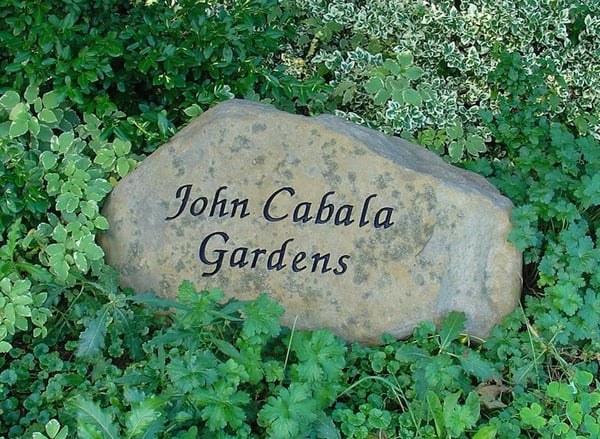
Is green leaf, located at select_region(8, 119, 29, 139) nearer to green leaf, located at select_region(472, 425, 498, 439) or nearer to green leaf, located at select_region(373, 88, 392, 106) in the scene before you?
green leaf, located at select_region(373, 88, 392, 106)

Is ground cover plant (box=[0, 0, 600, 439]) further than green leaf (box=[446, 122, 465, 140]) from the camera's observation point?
No

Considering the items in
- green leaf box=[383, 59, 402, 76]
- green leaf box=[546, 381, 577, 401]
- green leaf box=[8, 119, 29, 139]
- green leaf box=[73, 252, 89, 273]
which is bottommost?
green leaf box=[73, 252, 89, 273]

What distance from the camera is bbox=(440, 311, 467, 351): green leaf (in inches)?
119

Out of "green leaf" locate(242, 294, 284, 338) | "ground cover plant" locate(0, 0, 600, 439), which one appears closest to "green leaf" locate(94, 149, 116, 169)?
"ground cover plant" locate(0, 0, 600, 439)

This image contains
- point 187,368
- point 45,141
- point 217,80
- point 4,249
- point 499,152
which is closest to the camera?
point 187,368

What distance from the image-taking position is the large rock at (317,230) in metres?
3.22

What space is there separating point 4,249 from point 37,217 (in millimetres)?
222

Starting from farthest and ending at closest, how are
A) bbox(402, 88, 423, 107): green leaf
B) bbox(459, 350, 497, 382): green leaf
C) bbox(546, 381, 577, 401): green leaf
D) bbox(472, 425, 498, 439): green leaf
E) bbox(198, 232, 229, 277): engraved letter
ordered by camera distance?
bbox(402, 88, 423, 107): green leaf
bbox(198, 232, 229, 277): engraved letter
bbox(459, 350, 497, 382): green leaf
bbox(546, 381, 577, 401): green leaf
bbox(472, 425, 498, 439): green leaf

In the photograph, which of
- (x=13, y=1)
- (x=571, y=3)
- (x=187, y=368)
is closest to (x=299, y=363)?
(x=187, y=368)

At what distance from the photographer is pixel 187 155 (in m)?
3.33

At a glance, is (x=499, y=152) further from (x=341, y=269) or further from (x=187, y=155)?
(x=187, y=155)

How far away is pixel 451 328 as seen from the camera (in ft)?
10.0

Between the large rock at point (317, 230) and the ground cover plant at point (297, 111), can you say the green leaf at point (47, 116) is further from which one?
the large rock at point (317, 230)

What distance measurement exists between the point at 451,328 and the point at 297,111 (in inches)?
65.7
